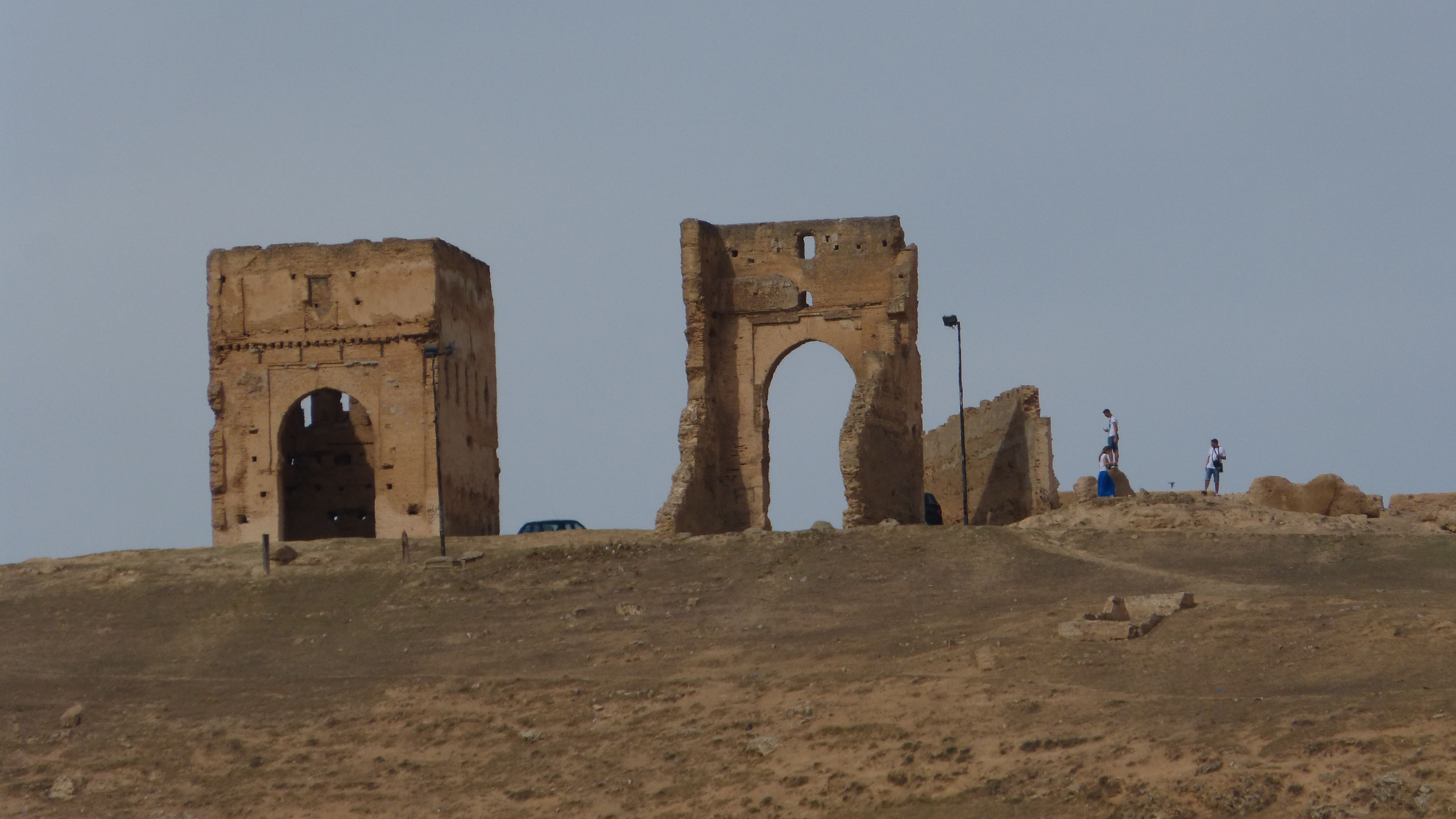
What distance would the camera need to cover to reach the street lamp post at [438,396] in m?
31.2

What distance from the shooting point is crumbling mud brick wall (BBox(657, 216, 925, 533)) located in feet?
107

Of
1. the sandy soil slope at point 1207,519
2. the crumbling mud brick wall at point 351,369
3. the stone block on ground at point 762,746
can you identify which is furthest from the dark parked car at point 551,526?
the stone block on ground at point 762,746

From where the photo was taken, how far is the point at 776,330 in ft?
111

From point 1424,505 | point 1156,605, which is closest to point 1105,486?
point 1424,505

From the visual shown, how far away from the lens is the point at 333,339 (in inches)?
1334

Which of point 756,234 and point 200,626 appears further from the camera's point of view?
point 756,234

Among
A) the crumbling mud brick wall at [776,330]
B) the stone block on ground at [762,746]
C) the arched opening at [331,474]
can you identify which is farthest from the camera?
the arched opening at [331,474]

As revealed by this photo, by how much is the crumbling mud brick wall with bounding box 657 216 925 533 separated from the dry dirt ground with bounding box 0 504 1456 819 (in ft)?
12.4

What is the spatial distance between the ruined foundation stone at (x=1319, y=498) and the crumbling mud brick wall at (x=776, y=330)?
5.51 meters

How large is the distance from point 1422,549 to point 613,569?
10.2 meters

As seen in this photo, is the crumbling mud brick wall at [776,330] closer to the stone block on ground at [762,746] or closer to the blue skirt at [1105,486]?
the blue skirt at [1105,486]

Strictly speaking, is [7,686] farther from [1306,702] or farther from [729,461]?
[1306,702]

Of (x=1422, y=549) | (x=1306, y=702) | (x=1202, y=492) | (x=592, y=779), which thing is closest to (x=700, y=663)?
(x=592, y=779)

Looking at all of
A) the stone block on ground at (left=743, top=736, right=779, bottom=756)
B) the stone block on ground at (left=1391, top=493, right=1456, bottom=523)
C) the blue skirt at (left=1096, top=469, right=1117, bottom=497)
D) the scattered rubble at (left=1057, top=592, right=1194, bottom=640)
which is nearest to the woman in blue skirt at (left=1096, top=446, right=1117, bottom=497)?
the blue skirt at (left=1096, top=469, right=1117, bottom=497)
